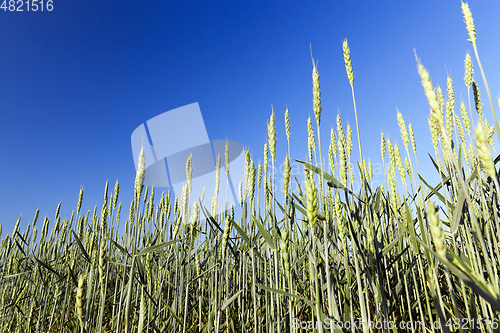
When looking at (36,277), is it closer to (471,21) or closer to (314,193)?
(314,193)

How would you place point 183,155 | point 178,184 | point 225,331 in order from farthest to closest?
1. point 183,155
2. point 178,184
3. point 225,331

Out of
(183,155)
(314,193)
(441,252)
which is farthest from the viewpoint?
(183,155)

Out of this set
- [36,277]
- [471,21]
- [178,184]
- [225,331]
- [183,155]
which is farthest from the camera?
[183,155]

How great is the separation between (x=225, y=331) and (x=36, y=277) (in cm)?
176

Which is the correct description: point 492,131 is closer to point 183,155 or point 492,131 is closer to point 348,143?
point 348,143

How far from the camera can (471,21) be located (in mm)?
847

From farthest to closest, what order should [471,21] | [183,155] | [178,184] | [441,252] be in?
[183,155] < [178,184] < [471,21] < [441,252]

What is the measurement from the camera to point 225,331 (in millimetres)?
1456

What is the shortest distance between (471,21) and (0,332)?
3099 mm

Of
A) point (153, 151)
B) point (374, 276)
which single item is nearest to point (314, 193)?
point (374, 276)

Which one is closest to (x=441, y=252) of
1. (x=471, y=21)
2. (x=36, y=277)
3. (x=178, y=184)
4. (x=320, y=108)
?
(x=320, y=108)

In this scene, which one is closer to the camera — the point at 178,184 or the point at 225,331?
the point at 225,331

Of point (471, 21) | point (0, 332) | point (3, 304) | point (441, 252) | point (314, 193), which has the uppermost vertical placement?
point (471, 21)

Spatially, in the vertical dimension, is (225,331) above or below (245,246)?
below
